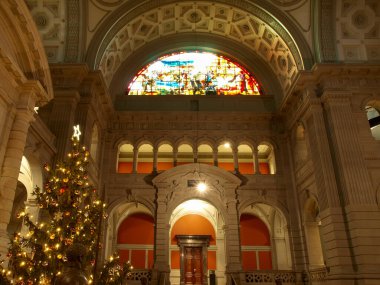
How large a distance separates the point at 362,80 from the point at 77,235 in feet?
43.8

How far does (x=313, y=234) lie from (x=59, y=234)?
12.0 metres

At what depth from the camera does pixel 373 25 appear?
16750 millimetres

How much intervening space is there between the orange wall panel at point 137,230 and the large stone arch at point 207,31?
313 inches

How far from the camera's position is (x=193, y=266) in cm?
1908

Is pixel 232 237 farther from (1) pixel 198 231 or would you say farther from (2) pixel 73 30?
(2) pixel 73 30

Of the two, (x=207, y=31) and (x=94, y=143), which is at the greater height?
(x=207, y=31)

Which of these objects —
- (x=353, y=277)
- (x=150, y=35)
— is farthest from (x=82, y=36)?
(x=353, y=277)

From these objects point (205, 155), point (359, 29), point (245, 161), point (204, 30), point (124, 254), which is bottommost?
point (124, 254)

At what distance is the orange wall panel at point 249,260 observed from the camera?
19297 mm

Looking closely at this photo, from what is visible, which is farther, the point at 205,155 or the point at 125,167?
the point at 205,155

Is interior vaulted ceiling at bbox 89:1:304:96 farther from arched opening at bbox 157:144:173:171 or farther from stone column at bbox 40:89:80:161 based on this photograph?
arched opening at bbox 157:144:173:171

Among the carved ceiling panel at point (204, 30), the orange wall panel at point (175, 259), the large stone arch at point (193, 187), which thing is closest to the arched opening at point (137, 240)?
the orange wall panel at point (175, 259)

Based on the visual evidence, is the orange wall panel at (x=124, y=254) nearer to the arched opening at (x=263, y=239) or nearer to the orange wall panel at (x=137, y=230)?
the orange wall panel at (x=137, y=230)

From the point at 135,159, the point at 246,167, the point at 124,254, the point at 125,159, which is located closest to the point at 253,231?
the point at 246,167
